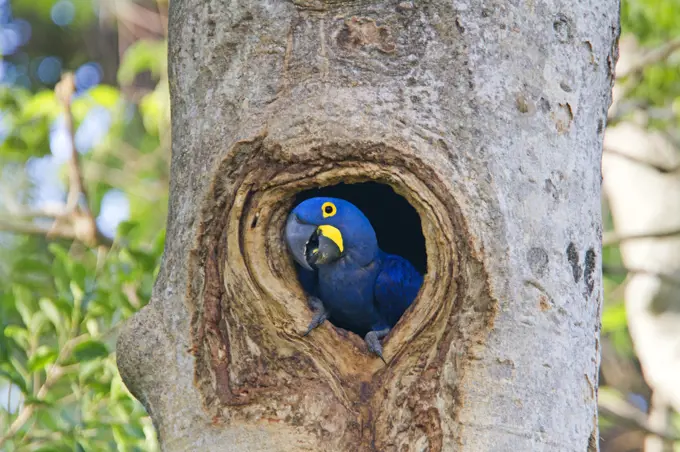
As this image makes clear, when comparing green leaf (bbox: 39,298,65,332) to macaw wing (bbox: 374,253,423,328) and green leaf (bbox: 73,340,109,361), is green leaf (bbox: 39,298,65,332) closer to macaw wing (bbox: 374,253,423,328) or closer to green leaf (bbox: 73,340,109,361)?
green leaf (bbox: 73,340,109,361)

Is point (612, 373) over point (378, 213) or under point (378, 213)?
under

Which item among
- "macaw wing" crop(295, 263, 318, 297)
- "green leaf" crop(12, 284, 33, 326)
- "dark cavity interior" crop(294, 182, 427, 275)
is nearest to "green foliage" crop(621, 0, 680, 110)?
"dark cavity interior" crop(294, 182, 427, 275)

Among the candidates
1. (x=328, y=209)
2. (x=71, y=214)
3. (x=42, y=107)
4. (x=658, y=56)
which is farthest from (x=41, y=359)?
(x=658, y=56)

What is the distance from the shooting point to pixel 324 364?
297cm

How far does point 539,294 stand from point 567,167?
1.56 feet

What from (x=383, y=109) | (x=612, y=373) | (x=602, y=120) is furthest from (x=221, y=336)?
(x=612, y=373)

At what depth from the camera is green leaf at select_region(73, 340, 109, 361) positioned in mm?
3830

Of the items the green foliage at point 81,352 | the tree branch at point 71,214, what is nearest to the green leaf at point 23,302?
the green foliage at point 81,352

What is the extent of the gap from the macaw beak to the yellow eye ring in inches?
2.2

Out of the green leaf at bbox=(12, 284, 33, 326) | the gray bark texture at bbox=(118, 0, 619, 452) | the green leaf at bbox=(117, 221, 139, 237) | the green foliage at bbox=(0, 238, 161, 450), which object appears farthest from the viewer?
the green leaf at bbox=(117, 221, 139, 237)

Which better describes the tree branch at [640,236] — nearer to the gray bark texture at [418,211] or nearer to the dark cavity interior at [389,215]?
the dark cavity interior at [389,215]

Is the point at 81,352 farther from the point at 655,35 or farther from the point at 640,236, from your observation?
the point at 655,35

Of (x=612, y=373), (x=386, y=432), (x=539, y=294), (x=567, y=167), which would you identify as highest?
(x=567, y=167)

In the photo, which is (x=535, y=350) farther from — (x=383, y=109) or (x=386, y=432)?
(x=383, y=109)
